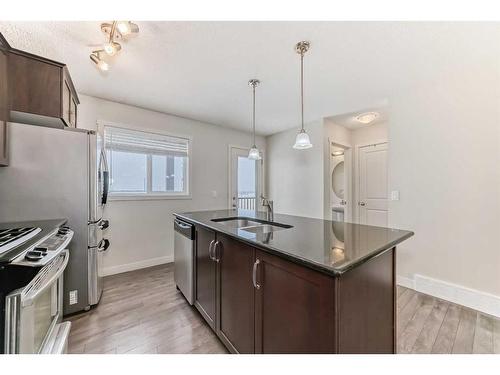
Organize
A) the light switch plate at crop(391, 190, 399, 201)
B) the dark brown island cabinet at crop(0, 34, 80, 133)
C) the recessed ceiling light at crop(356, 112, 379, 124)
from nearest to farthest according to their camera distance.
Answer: the dark brown island cabinet at crop(0, 34, 80, 133) → the light switch plate at crop(391, 190, 399, 201) → the recessed ceiling light at crop(356, 112, 379, 124)

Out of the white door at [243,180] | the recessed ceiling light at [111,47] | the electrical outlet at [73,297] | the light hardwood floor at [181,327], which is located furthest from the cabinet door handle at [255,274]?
the white door at [243,180]

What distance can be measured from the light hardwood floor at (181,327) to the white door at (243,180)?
223 centimetres

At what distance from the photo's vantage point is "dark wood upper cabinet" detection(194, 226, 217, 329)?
1641mm

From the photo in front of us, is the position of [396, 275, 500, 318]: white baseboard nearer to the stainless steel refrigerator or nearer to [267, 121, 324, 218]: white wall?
[267, 121, 324, 218]: white wall

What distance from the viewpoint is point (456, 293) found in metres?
2.17

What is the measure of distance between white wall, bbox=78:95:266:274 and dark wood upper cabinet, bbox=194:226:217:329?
1648 mm

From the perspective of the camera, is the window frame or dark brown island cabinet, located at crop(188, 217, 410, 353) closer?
dark brown island cabinet, located at crop(188, 217, 410, 353)

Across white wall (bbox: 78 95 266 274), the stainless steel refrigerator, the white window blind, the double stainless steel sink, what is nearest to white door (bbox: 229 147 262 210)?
white wall (bbox: 78 95 266 274)

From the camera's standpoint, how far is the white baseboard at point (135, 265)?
2.85 meters

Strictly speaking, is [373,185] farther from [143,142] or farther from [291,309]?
[143,142]

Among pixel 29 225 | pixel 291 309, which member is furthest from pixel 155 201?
pixel 291 309

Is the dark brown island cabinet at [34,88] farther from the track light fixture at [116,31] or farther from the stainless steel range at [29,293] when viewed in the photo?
the stainless steel range at [29,293]
